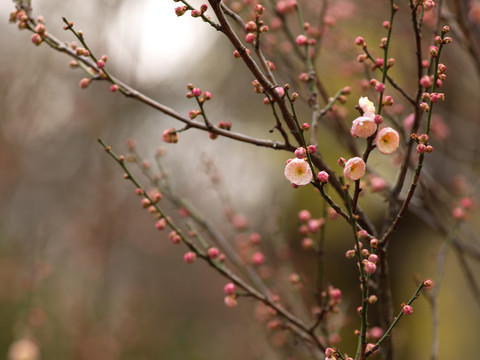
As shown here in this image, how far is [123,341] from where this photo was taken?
442 cm

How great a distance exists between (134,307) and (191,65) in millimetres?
3701

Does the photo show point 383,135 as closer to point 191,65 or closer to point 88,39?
point 88,39

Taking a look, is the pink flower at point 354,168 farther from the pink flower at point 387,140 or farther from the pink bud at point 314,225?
the pink bud at point 314,225

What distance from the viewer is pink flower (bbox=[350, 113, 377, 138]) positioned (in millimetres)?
881

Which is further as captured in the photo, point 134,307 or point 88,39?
point 134,307

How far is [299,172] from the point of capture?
91 cm

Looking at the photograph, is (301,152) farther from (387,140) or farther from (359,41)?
(359,41)

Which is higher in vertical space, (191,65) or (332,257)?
(191,65)

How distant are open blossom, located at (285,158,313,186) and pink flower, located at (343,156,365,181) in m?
0.07

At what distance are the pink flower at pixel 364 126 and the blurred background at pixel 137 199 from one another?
84 centimetres

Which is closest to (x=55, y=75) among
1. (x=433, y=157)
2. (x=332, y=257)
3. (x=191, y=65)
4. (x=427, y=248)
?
(x=191, y=65)

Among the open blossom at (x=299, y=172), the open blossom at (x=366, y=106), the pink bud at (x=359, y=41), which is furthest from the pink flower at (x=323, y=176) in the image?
the pink bud at (x=359, y=41)

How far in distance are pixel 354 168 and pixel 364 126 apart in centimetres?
8

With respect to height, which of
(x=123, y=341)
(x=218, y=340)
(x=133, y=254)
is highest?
(x=133, y=254)
